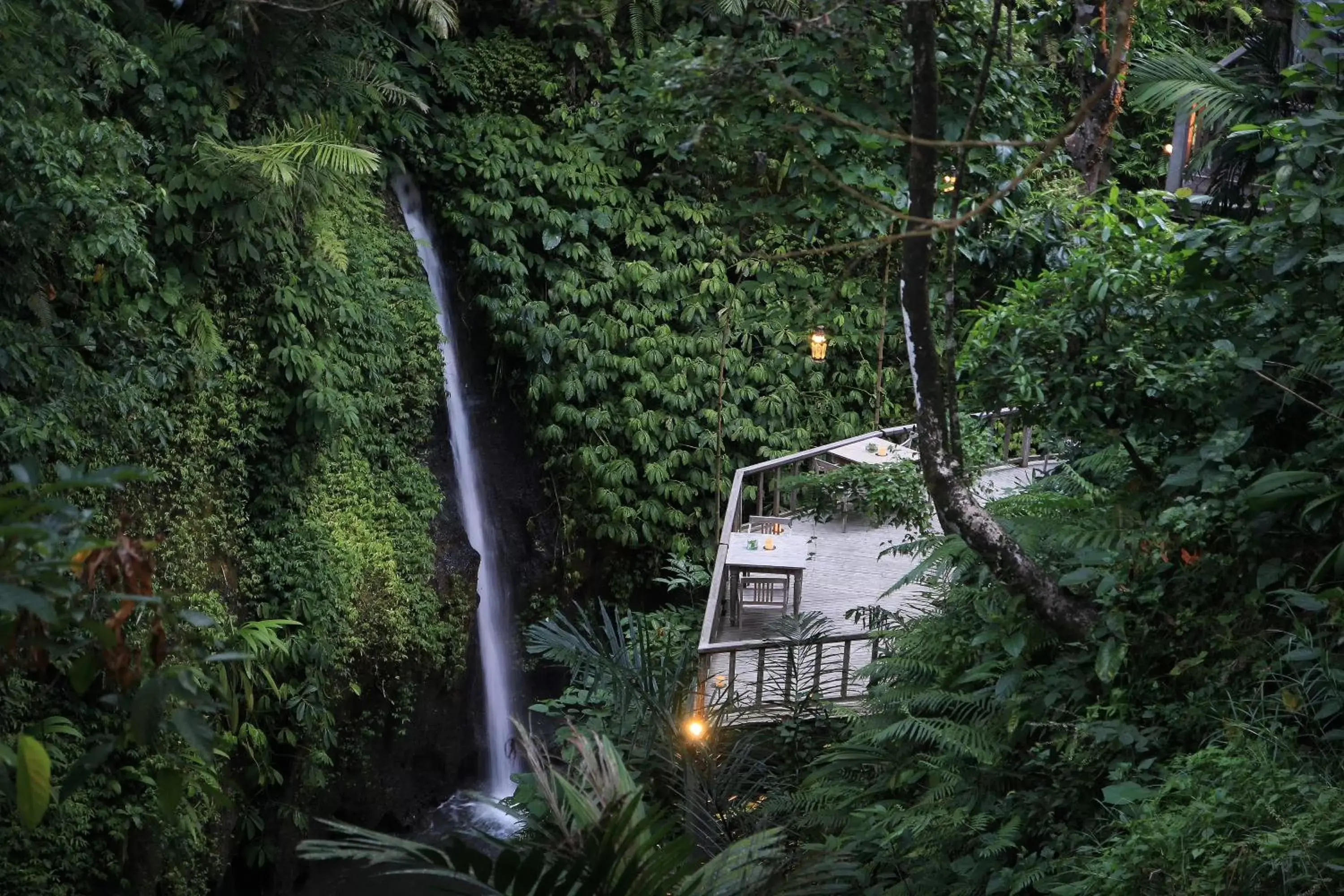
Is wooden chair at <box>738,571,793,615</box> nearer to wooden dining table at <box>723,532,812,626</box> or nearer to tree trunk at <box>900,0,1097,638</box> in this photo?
wooden dining table at <box>723,532,812,626</box>

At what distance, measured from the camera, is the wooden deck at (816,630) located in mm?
7574

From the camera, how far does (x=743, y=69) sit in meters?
5.50

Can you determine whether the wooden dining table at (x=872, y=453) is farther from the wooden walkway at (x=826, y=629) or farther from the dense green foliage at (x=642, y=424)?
the wooden walkway at (x=826, y=629)

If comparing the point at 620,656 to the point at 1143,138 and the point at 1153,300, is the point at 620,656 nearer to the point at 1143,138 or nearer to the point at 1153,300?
the point at 1153,300

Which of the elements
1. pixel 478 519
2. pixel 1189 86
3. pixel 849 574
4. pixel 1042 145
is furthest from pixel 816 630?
pixel 478 519

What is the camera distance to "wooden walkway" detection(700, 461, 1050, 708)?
25.1ft

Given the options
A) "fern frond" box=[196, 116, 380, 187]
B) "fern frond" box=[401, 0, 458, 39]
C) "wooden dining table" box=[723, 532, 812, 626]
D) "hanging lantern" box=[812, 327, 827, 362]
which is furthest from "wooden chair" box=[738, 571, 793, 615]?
"fern frond" box=[401, 0, 458, 39]

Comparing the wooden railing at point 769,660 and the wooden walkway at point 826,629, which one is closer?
the wooden railing at point 769,660

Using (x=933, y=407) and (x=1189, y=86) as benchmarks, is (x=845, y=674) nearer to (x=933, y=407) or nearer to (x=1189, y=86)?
(x=933, y=407)

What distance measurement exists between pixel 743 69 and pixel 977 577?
3.04m

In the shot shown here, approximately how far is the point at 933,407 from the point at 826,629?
3.00 m

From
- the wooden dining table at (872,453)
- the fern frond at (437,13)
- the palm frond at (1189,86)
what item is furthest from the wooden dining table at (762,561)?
the fern frond at (437,13)

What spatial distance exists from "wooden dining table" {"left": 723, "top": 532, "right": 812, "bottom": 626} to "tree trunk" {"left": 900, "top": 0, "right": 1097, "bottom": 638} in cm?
256

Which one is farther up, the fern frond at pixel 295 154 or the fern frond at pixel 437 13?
the fern frond at pixel 437 13
